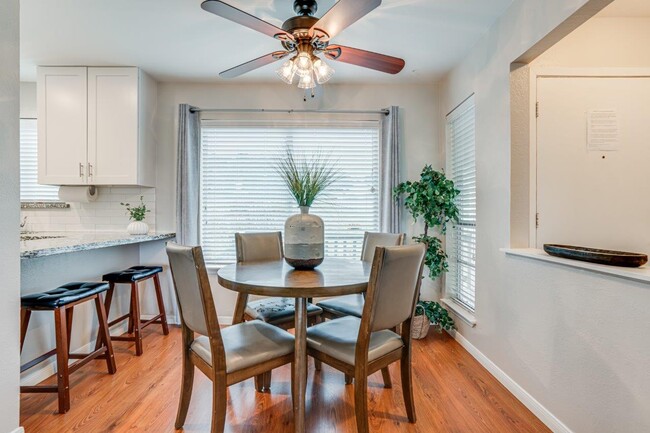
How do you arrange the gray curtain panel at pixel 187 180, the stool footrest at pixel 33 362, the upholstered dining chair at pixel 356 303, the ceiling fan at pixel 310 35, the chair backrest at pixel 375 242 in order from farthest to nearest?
the gray curtain panel at pixel 187 180 < the chair backrest at pixel 375 242 < the upholstered dining chair at pixel 356 303 < the stool footrest at pixel 33 362 < the ceiling fan at pixel 310 35

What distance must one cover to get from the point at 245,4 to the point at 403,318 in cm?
220

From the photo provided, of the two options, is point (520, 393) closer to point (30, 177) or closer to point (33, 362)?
point (33, 362)

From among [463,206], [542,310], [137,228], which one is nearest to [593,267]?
[542,310]

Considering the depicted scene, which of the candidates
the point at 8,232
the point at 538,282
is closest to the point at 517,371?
the point at 538,282

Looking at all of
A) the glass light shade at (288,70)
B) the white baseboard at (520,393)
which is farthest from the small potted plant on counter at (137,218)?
the white baseboard at (520,393)

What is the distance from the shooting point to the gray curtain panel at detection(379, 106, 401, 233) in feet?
11.2

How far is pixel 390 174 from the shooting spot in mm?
3439

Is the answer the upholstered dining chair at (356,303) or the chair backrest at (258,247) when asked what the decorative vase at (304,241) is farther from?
the chair backrest at (258,247)

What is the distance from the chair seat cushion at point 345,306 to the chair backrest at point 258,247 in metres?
0.58

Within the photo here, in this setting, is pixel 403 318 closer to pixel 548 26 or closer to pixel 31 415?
pixel 548 26

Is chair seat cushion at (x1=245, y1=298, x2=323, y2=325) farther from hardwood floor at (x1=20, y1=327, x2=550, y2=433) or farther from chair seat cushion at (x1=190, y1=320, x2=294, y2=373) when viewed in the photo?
hardwood floor at (x1=20, y1=327, x2=550, y2=433)

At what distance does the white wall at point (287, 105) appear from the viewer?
361 cm

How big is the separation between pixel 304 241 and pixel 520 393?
1663mm

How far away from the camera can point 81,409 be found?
6.56ft
